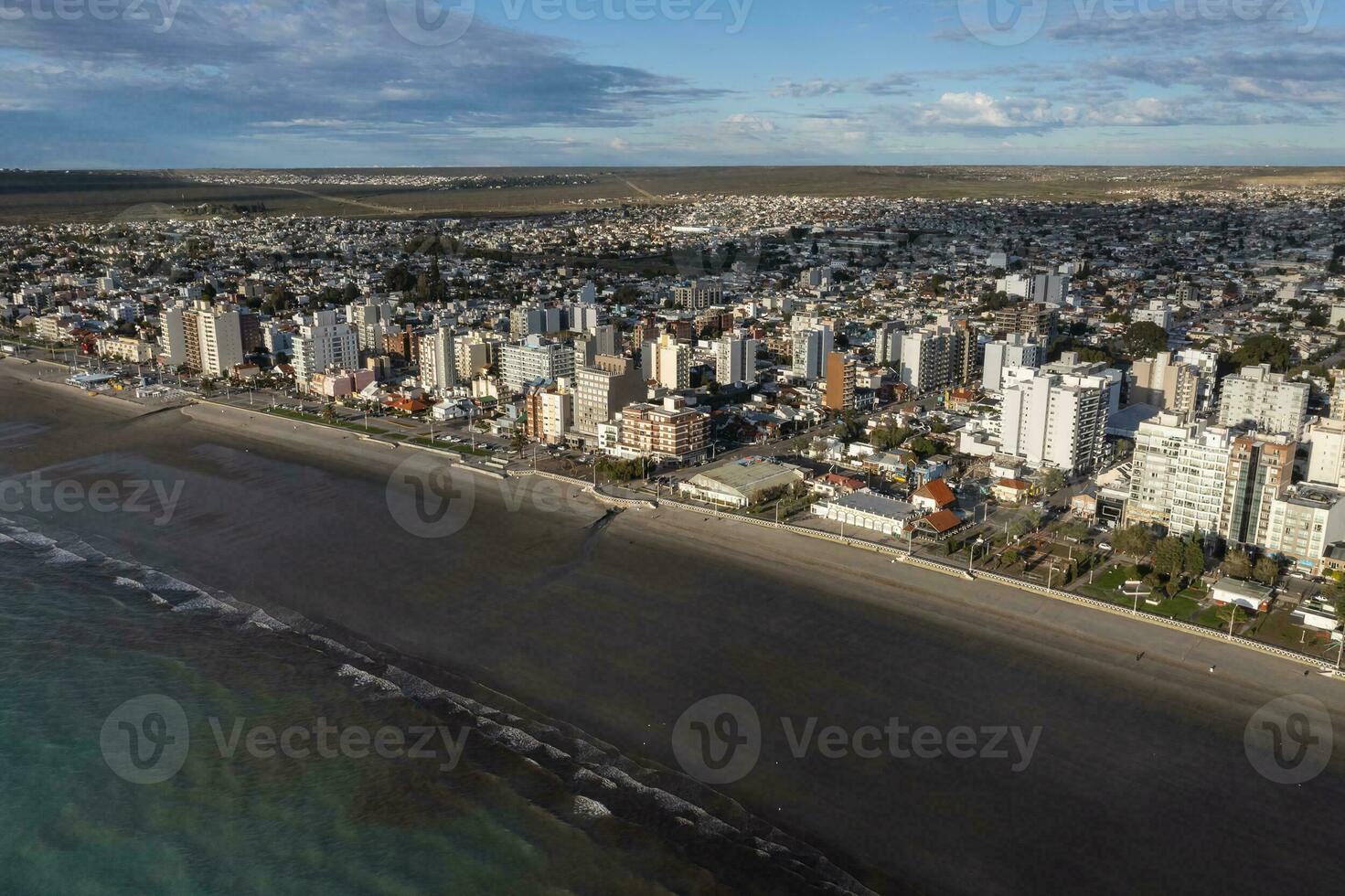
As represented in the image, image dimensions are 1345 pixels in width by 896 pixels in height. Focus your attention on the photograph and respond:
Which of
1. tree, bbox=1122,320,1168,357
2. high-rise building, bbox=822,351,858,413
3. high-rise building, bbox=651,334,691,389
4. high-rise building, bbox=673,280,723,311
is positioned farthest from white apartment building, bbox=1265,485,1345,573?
high-rise building, bbox=673,280,723,311

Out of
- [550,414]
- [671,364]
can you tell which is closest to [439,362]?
[550,414]

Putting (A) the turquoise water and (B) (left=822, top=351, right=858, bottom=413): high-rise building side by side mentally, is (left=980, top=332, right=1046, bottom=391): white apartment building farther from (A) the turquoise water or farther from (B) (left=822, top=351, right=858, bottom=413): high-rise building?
(A) the turquoise water

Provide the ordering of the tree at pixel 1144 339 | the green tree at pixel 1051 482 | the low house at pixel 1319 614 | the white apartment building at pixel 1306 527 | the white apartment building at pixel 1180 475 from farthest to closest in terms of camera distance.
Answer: the tree at pixel 1144 339 < the green tree at pixel 1051 482 < the white apartment building at pixel 1180 475 < the white apartment building at pixel 1306 527 < the low house at pixel 1319 614

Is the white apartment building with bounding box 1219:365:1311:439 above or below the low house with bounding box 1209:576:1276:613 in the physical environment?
above

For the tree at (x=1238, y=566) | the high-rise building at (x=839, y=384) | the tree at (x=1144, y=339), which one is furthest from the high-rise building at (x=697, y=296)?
the tree at (x=1238, y=566)

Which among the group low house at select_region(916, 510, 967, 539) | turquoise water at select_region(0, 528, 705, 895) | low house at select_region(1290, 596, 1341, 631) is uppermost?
low house at select_region(916, 510, 967, 539)

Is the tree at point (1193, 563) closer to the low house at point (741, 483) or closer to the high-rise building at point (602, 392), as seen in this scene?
the low house at point (741, 483)

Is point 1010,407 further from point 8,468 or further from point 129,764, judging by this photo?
point 8,468
